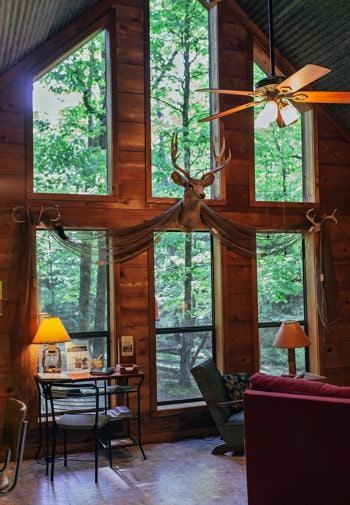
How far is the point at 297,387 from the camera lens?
3.58m

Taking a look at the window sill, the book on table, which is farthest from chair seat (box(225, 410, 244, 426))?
the book on table

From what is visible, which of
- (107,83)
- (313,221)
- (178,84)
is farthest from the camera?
(313,221)

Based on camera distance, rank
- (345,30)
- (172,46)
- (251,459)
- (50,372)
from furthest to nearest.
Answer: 1. (172,46)
2. (345,30)
3. (50,372)
4. (251,459)

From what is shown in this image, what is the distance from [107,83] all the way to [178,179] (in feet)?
4.25

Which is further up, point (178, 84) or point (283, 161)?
point (178, 84)

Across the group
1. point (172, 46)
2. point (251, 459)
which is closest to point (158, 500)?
point (251, 459)

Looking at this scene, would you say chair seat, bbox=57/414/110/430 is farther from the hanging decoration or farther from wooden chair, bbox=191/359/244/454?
the hanging decoration

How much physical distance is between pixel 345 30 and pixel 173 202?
2.47m

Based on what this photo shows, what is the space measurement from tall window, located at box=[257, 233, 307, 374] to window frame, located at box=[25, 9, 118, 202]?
1.84 meters

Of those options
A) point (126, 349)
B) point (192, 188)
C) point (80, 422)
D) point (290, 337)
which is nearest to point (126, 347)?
point (126, 349)

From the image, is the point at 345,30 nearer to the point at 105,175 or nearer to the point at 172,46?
the point at 172,46

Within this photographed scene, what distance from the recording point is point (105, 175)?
568 centimetres

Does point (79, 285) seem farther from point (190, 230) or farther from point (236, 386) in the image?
point (236, 386)

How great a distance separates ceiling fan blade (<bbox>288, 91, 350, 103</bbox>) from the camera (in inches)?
147
